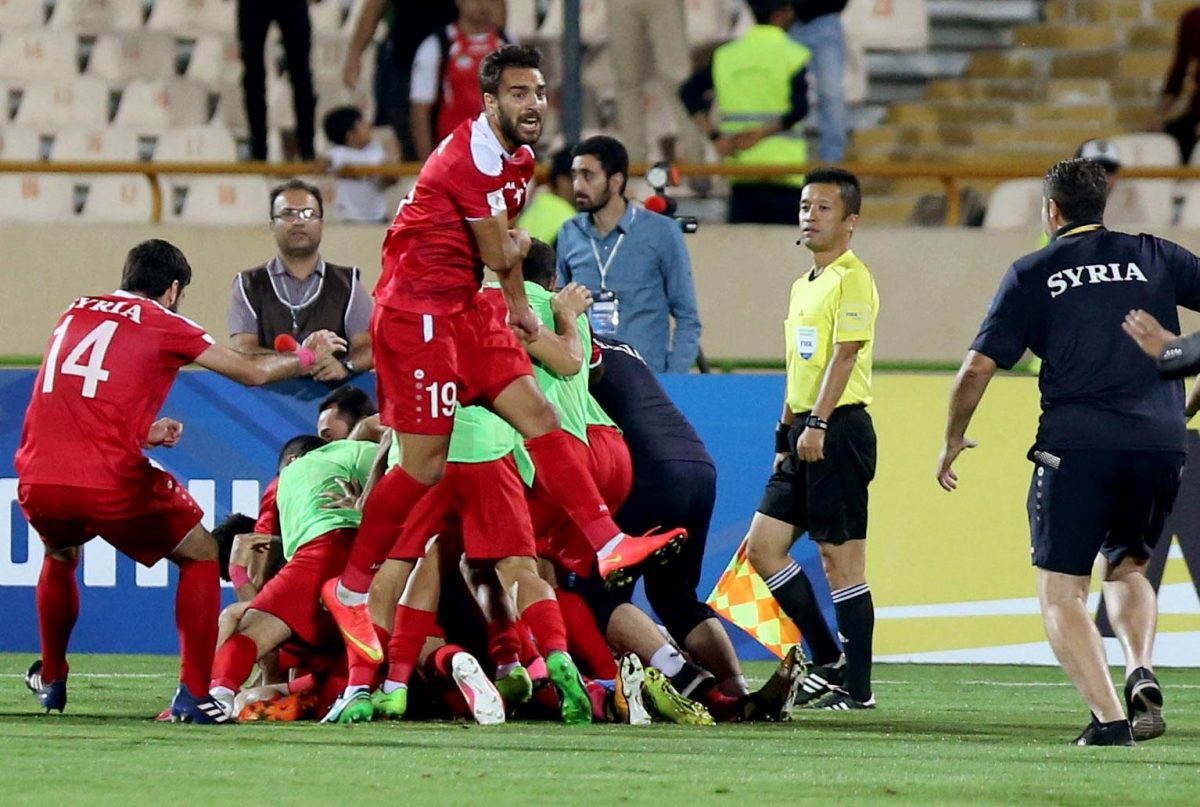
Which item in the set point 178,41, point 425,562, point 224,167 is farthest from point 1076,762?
point 178,41

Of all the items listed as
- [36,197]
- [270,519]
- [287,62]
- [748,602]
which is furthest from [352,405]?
[36,197]

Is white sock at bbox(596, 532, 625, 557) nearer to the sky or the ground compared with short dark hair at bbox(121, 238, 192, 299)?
nearer to the ground

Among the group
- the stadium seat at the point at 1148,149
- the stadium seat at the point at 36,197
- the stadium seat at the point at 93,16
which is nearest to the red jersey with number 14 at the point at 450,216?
the stadium seat at the point at 36,197

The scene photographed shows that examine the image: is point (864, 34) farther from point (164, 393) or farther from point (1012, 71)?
point (164, 393)

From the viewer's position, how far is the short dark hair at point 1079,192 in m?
7.46

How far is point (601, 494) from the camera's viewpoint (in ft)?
27.9

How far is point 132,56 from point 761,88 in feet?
20.1

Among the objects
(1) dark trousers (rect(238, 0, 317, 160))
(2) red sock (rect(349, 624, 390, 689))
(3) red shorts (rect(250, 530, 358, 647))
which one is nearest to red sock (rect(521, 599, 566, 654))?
(2) red sock (rect(349, 624, 390, 689))

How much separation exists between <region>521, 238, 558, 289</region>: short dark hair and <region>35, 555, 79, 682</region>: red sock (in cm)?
205

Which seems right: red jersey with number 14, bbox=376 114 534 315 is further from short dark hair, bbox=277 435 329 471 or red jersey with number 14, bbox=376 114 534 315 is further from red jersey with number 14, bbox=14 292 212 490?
short dark hair, bbox=277 435 329 471

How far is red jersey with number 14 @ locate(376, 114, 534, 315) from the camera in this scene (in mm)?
7914

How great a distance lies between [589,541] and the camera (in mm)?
8109

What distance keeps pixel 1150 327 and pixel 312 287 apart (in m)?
4.42

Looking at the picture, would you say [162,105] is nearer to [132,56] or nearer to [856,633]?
[132,56]
